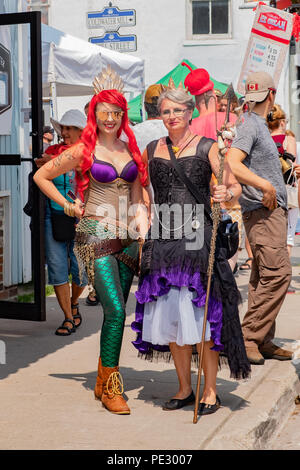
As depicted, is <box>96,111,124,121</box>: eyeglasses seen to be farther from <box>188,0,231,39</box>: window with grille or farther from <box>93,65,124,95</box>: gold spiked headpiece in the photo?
<box>188,0,231,39</box>: window with grille

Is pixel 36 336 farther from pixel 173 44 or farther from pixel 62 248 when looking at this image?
pixel 173 44

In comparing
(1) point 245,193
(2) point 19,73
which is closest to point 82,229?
(1) point 245,193

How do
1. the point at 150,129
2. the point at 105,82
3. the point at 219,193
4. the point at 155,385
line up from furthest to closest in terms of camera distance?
1. the point at 150,129
2. the point at 155,385
3. the point at 105,82
4. the point at 219,193

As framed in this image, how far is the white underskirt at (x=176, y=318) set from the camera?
458 centimetres

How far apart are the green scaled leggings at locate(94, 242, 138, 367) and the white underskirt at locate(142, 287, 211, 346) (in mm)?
262

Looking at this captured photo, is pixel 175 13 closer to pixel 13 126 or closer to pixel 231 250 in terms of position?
pixel 13 126

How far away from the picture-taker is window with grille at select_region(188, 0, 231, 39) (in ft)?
66.2

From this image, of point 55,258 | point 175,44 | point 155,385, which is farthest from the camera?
point 175,44

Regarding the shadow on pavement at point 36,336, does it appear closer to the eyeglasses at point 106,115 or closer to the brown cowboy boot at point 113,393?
A: the brown cowboy boot at point 113,393

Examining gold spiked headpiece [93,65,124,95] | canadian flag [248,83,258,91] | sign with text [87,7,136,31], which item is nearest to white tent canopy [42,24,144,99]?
sign with text [87,7,136,31]

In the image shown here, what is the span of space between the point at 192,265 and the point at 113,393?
2.90ft

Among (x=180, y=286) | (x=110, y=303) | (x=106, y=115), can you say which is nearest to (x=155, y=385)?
(x=110, y=303)

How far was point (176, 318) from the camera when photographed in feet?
15.2

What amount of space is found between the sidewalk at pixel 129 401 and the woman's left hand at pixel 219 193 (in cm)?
121
